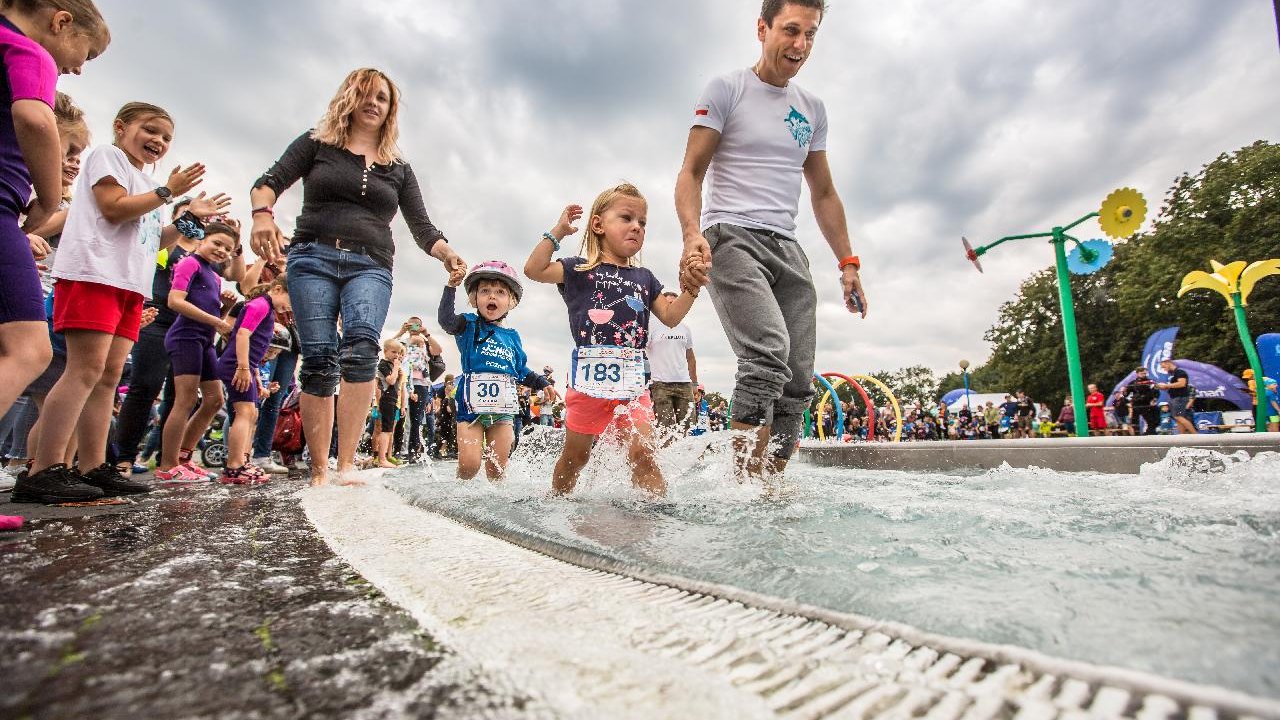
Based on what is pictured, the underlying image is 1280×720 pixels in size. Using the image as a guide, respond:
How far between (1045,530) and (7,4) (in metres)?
3.47

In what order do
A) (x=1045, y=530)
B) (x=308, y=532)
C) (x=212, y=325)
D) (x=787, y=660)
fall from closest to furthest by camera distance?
1. (x=787, y=660)
2. (x=1045, y=530)
3. (x=308, y=532)
4. (x=212, y=325)

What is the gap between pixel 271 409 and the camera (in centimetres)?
585

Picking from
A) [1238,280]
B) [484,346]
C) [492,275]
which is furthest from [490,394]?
[1238,280]

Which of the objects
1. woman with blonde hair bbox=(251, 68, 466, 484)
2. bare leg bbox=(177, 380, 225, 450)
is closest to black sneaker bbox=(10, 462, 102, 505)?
woman with blonde hair bbox=(251, 68, 466, 484)

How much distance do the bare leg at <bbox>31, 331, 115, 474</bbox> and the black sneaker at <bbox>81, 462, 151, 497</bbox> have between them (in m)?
0.21

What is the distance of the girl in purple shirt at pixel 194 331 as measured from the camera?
4.12m

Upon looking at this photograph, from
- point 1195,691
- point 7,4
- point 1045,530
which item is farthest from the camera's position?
point 7,4

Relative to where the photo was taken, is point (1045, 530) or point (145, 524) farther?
point (145, 524)

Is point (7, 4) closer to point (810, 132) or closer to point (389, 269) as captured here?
point (389, 269)

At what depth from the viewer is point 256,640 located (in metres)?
0.72

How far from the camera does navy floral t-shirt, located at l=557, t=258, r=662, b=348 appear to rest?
3.12 metres

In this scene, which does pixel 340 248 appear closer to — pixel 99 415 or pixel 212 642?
pixel 99 415

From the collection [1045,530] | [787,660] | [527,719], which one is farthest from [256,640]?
[1045,530]

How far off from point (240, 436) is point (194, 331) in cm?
79
